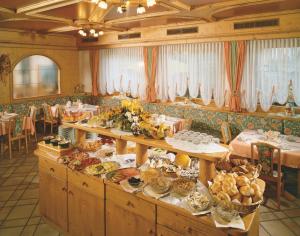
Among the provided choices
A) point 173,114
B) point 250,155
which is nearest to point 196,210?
point 250,155

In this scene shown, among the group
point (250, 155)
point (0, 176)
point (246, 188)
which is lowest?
point (0, 176)

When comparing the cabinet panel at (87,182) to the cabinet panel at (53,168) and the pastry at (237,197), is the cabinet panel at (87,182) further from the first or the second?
the pastry at (237,197)

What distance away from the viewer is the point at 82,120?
3996mm

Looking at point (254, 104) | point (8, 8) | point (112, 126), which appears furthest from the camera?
point (254, 104)

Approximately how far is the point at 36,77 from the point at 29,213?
6.75 meters

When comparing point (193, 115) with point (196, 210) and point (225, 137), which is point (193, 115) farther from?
point (196, 210)

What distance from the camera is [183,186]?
2.64 m

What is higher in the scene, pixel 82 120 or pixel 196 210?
pixel 82 120

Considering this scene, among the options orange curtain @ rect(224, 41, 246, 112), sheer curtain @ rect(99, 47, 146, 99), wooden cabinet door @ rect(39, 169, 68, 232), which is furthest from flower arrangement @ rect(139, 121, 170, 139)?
sheer curtain @ rect(99, 47, 146, 99)

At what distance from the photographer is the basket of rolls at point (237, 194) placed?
2.21 m

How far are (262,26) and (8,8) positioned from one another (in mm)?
5209

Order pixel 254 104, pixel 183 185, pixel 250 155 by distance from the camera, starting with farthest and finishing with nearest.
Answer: pixel 254 104 < pixel 250 155 < pixel 183 185

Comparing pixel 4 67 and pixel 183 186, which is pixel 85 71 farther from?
pixel 183 186

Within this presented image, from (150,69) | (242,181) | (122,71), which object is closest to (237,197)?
(242,181)
